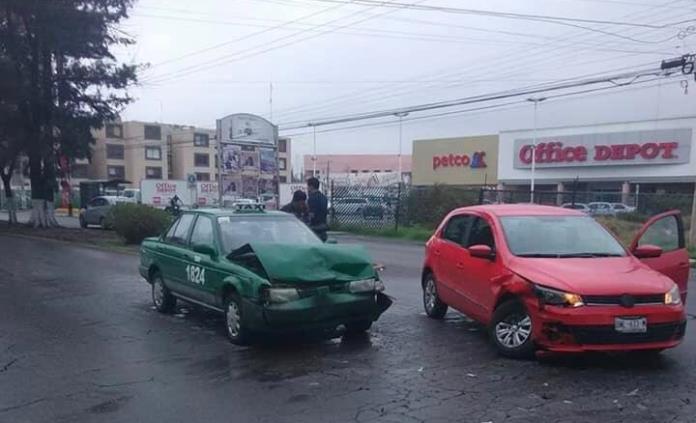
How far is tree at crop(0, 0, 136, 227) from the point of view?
25.3m

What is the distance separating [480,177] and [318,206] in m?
46.9

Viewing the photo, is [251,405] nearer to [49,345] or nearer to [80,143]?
[49,345]

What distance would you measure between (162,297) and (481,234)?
4510 mm

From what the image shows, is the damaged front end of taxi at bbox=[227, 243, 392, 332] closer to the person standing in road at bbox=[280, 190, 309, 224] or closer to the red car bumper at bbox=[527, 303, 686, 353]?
the red car bumper at bbox=[527, 303, 686, 353]

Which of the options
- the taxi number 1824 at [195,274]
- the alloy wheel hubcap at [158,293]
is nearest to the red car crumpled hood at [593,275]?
the taxi number 1824 at [195,274]

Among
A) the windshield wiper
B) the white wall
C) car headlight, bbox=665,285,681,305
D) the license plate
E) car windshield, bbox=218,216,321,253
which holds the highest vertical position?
the white wall

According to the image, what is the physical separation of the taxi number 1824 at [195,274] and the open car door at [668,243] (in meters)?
4.97

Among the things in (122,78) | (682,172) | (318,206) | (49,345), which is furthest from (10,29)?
(682,172)

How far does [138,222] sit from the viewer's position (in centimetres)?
2016

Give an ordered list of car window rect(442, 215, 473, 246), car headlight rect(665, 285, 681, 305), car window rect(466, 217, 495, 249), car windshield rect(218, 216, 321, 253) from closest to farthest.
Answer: car headlight rect(665, 285, 681, 305), car window rect(466, 217, 495, 249), car windshield rect(218, 216, 321, 253), car window rect(442, 215, 473, 246)

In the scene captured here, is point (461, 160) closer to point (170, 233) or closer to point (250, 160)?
point (250, 160)

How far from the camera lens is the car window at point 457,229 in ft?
27.9

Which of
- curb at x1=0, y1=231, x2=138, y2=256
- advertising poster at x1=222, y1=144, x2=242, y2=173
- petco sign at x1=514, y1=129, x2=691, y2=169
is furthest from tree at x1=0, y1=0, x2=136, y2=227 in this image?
petco sign at x1=514, y1=129, x2=691, y2=169

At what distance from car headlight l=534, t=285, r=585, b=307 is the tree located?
22.9 metres
